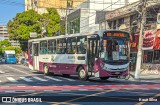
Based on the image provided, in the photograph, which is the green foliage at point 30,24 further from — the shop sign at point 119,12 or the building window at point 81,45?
the building window at point 81,45

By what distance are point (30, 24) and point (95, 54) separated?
4595cm

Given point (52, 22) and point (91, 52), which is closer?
point (91, 52)

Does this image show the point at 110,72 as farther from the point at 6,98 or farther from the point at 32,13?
the point at 32,13

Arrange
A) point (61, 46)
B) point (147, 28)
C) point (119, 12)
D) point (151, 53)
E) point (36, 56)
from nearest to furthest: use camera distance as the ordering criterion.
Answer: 1. point (61, 46)
2. point (36, 56)
3. point (151, 53)
4. point (147, 28)
5. point (119, 12)

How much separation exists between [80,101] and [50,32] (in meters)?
49.9

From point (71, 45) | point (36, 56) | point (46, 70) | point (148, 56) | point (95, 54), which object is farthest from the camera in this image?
point (148, 56)

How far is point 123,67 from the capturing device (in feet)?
69.4

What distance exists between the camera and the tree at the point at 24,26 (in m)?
63.3

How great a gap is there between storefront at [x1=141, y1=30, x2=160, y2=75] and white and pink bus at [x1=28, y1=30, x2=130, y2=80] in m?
10.7

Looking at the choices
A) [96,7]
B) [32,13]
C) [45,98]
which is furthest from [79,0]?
[45,98]

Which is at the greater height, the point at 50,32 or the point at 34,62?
the point at 50,32

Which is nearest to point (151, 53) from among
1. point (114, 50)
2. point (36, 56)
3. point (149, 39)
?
point (149, 39)

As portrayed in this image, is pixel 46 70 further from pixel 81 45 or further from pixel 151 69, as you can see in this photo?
pixel 151 69

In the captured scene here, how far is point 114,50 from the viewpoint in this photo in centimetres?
2083
